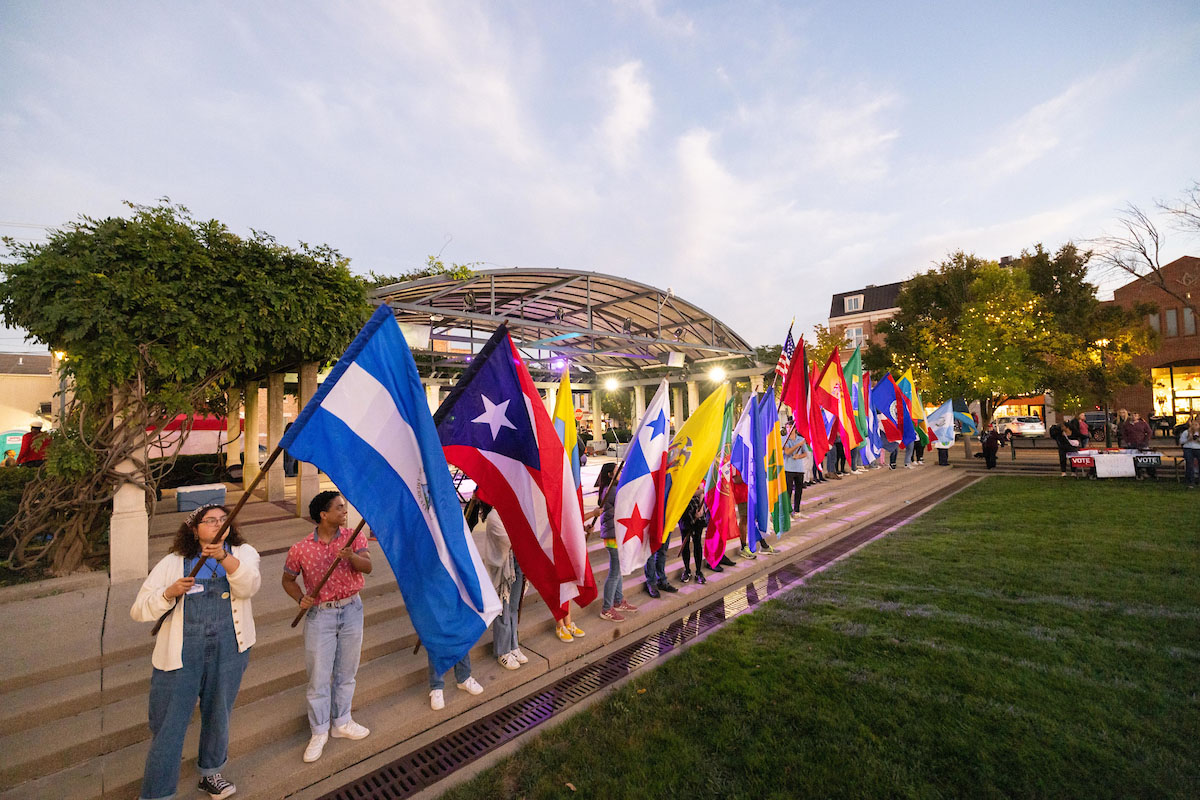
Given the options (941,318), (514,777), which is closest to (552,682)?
(514,777)

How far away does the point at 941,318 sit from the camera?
25.6 metres

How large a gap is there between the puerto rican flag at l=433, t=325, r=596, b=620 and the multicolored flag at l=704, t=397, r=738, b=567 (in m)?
3.14

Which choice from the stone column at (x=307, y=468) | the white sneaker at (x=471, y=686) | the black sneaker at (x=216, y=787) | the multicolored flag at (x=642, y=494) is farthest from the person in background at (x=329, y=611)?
the stone column at (x=307, y=468)

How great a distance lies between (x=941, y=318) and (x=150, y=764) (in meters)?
31.3

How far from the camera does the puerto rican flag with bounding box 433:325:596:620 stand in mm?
4176

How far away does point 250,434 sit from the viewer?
43.3 feet

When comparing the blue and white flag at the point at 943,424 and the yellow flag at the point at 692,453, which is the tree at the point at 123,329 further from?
the blue and white flag at the point at 943,424

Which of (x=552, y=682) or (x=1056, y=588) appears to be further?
(x=1056, y=588)

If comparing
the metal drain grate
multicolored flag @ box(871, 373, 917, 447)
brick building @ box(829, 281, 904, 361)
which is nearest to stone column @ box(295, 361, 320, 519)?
the metal drain grate

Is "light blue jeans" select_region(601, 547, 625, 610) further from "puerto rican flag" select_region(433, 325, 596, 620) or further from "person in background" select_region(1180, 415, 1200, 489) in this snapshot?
"person in background" select_region(1180, 415, 1200, 489)

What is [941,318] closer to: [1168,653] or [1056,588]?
[1056,588]

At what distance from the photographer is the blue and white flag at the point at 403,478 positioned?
128 inches

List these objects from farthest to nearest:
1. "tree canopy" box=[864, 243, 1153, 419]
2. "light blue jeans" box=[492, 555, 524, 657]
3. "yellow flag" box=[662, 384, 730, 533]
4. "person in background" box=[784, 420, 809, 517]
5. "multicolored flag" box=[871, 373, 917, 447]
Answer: "tree canopy" box=[864, 243, 1153, 419] < "multicolored flag" box=[871, 373, 917, 447] < "person in background" box=[784, 420, 809, 517] < "yellow flag" box=[662, 384, 730, 533] < "light blue jeans" box=[492, 555, 524, 657]

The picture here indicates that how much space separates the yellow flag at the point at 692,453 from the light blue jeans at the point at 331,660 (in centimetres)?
382
